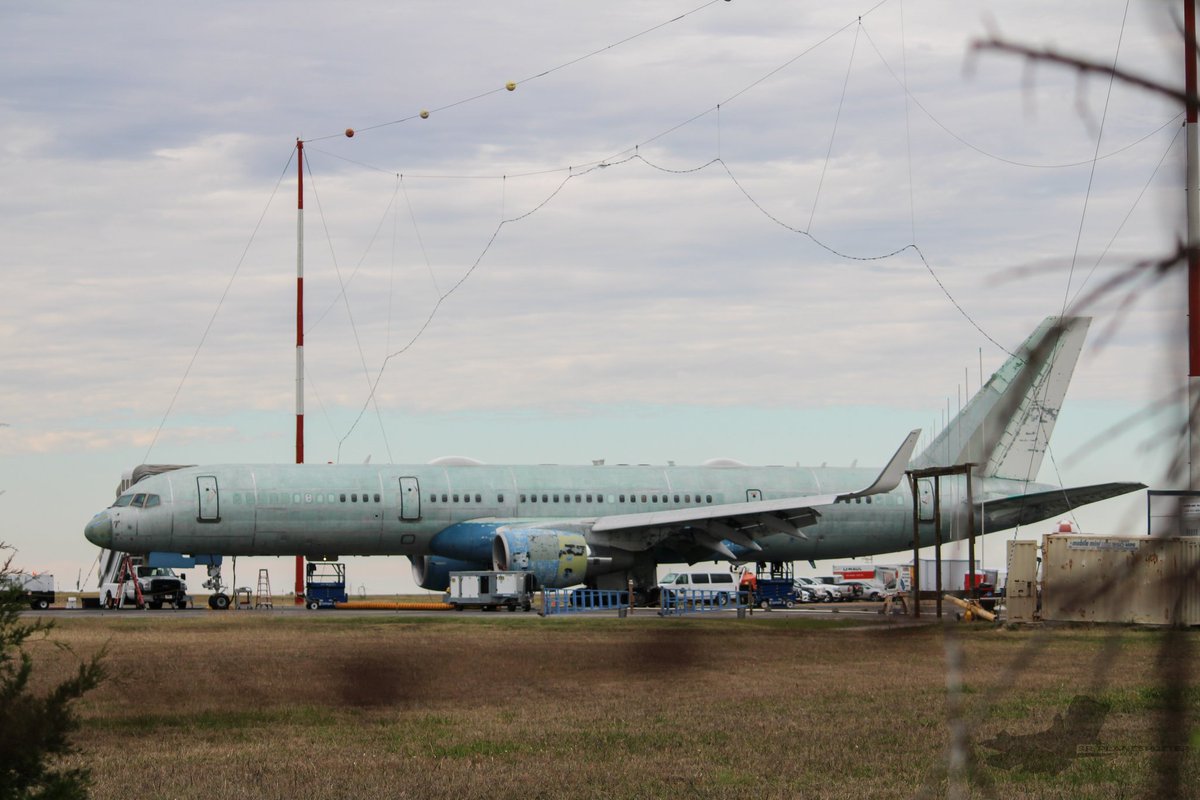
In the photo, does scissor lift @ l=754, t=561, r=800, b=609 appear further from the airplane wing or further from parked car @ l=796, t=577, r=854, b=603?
parked car @ l=796, t=577, r=854, b=603

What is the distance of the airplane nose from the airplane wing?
13.9 m

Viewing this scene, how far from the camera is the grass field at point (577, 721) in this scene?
1287cm

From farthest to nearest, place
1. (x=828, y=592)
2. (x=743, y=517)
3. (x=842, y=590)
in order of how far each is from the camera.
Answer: (x=842, y=590) < (x=828, y=592) < (x=743, y=517)

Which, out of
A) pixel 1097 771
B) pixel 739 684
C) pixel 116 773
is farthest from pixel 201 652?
pixel 1097 771

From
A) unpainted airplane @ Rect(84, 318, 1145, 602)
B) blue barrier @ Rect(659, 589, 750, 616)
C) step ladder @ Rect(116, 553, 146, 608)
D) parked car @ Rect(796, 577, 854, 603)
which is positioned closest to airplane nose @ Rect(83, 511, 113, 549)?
unpainted airplane @ Rect(84, 318, 1145, 602)

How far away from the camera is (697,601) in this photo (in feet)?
151

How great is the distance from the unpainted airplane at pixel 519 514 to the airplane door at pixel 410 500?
4cm

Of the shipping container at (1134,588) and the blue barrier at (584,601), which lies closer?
the shipping container at (1134,588)

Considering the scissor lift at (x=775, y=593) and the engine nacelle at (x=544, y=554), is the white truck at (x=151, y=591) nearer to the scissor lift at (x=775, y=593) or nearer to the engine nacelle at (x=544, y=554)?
the engine nacelle at (x=544, y=554)

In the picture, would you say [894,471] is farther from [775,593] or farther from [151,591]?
[151,591]

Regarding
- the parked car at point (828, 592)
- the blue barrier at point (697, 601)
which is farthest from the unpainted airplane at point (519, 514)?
the parked car at point (828, 592)

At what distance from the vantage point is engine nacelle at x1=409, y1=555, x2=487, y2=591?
45844 millimetres

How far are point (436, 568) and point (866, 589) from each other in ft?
107

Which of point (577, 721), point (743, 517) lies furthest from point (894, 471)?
point (577, 721)
